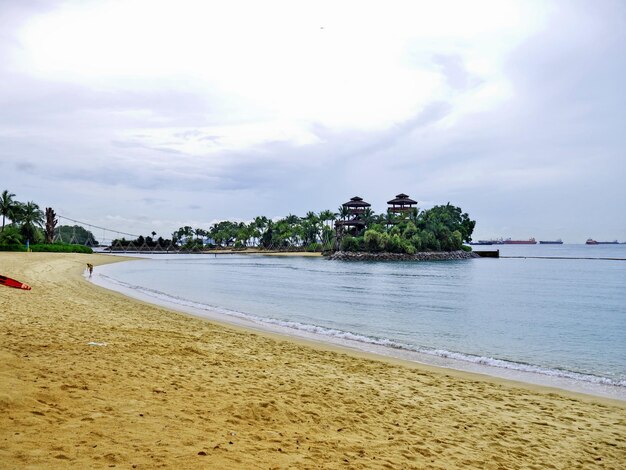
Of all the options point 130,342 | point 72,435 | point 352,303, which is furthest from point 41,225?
point 72,435

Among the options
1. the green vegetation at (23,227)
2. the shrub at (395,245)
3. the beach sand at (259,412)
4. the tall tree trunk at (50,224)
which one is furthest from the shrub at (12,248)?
the shrub at (395,245)

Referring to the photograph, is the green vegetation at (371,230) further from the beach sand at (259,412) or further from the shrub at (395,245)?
the beach sand at (259,412)

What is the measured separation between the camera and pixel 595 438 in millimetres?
7523

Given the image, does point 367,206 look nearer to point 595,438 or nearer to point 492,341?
point 492,341

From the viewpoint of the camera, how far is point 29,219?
94375 mm

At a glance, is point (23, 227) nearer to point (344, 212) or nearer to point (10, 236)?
point (10, 236)

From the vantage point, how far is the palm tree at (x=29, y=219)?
9094 cm

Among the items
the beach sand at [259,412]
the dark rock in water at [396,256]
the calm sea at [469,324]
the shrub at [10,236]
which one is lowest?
the calm sea at [469,324]

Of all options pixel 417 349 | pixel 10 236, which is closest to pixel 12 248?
pixel 10 236

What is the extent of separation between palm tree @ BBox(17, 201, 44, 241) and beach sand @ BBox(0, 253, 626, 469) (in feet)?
304

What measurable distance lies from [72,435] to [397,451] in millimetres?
4011

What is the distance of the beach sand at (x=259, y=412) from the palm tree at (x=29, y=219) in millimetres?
92539

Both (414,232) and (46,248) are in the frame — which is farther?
(414,232)

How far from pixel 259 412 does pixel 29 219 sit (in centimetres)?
10519
